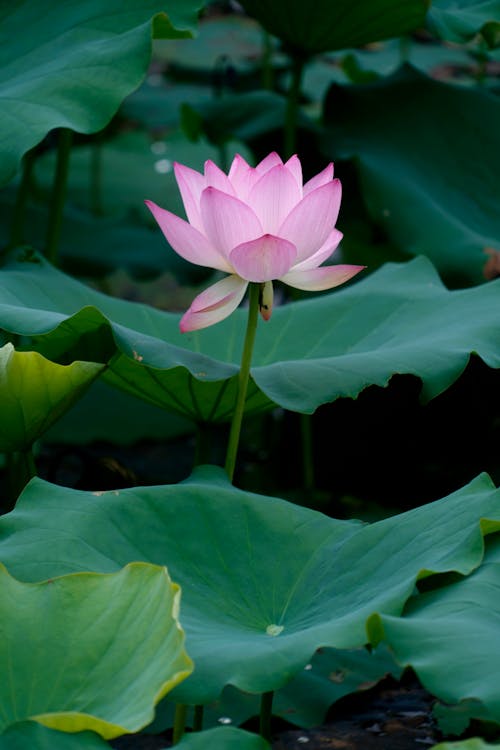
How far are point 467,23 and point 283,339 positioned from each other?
2.97ft

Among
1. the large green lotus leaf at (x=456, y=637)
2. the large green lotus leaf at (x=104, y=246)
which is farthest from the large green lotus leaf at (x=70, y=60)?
the large green lotus leaf at (x=456, y=637)

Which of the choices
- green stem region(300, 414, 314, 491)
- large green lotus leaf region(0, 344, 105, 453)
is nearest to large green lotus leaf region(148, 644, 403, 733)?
large green lotus leaf region(0, 344, 105, 453)

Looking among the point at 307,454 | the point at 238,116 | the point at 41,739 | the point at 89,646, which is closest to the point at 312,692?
the point at 89,646

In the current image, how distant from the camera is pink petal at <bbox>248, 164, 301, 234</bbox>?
1.30m

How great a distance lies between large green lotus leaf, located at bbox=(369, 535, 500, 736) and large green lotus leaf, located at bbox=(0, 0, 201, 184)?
40.0 inches

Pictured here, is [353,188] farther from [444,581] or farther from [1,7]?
[444,581]

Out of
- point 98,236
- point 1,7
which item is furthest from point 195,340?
point 98,236

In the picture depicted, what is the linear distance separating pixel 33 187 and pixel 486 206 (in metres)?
1.65

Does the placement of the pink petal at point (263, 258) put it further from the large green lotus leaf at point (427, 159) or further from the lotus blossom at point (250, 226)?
Answer: the large green lotus leaf at point (427, 159)

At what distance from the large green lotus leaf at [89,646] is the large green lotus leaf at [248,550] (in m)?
0.09

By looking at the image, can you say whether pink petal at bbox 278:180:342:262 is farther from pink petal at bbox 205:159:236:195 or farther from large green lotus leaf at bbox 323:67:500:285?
large green lotus leaf at bbox 323:67:500:285

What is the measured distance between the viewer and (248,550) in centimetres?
135

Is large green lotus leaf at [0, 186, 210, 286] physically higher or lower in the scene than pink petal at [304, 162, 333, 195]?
lower

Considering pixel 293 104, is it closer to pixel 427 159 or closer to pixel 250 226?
pixel 427 159
